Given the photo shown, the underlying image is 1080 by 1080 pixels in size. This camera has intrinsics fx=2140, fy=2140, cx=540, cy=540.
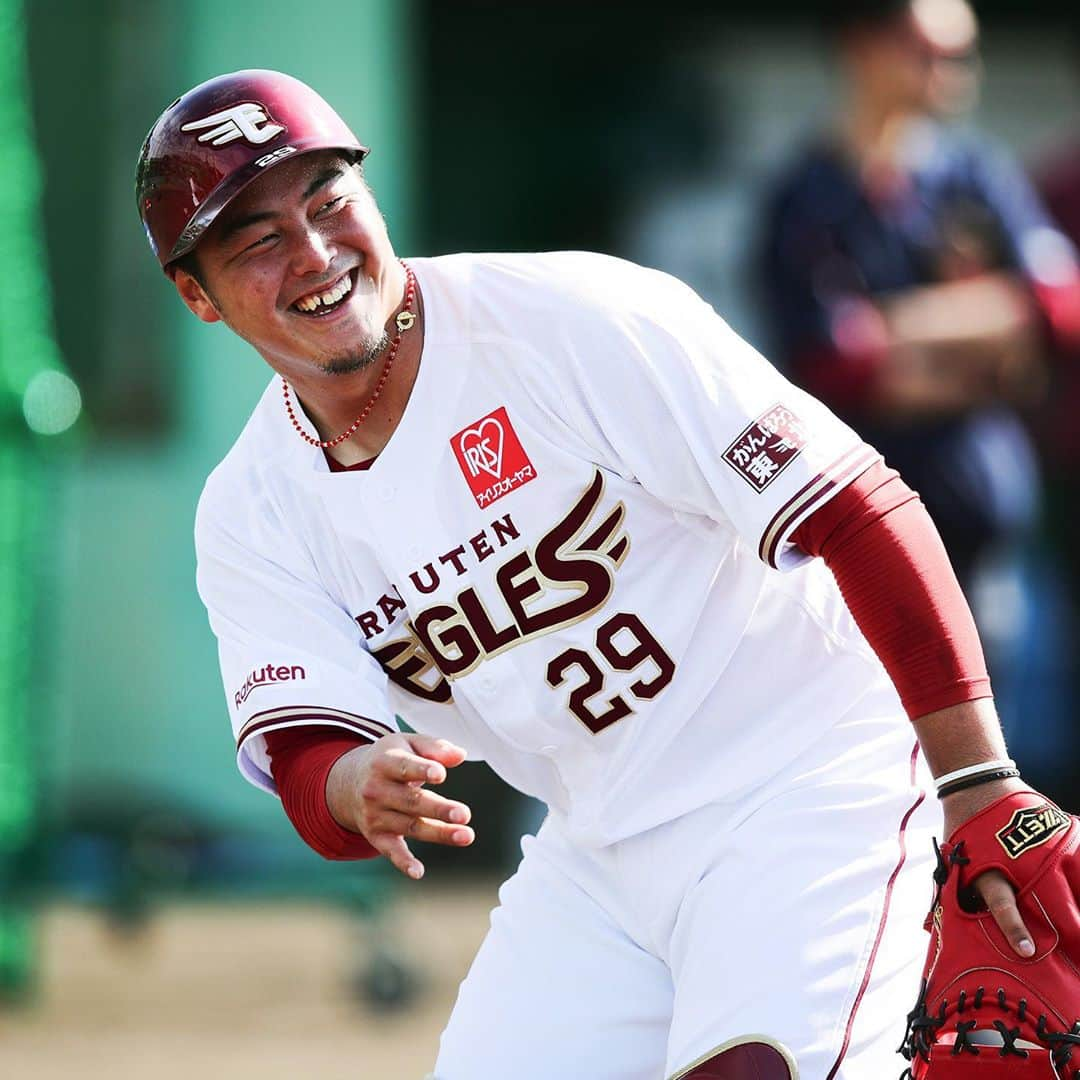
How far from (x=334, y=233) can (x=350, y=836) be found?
924 mm

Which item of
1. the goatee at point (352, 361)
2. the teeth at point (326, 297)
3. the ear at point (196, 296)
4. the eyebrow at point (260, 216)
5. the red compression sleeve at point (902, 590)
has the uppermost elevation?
the eyebrow at point (260, 216)

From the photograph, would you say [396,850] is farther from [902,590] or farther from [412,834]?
[902,590]

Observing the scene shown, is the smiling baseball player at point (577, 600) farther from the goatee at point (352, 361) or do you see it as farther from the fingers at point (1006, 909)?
the fingers at point (1006, 909)

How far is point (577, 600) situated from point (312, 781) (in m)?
0.49

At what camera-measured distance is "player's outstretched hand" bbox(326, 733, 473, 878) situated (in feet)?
9.47

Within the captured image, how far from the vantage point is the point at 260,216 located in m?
3.29

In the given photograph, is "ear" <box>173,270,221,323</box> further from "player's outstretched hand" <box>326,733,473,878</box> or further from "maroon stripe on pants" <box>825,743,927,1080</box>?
"maroon stripe on pants" <box>825,743,927,1080</box>

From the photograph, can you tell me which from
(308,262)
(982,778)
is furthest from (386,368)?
(982,778)

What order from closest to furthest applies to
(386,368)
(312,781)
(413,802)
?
(413,802), (312,781), (386,368)

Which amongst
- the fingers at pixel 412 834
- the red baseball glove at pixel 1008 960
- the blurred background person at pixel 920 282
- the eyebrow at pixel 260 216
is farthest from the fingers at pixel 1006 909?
the blurred background person at pixel 920 282

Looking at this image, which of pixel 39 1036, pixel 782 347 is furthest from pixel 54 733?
pixel 782 347

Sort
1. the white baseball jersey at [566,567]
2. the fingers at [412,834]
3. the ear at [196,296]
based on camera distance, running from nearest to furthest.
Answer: the fingers at [412,834] < the white baseball jersey at [566,567] < the ear at [196,296]

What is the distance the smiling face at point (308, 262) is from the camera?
3.28 metres

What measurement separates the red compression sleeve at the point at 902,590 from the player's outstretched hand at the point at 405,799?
605 mm
